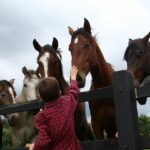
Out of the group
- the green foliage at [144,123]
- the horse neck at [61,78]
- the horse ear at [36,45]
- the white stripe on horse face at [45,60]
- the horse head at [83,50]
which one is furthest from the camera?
the green foliage at [144,123]

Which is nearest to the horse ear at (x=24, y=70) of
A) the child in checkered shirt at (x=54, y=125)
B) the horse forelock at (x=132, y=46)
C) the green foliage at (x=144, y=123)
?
the horse forelock at (x=132, y=46)

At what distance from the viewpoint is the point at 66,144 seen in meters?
3.76

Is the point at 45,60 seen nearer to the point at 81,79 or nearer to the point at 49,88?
the point at 81,79

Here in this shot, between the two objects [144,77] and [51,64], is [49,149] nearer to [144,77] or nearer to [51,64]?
[144,77]

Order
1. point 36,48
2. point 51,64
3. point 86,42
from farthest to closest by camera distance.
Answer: point 36,48 → point 51,64 → point 86,42

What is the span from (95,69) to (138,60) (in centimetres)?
65

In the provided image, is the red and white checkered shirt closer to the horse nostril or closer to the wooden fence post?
the wooden fence post

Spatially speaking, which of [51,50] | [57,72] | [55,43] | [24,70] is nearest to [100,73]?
[57,72]

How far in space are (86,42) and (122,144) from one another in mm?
2340

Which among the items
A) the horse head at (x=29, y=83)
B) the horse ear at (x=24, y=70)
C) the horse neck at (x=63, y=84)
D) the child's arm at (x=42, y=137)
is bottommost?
the child's arm at (x=42, y=137)

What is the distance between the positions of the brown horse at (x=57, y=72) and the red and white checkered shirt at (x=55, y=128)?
2.93m

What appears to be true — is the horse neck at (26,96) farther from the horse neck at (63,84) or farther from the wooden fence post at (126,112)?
the wooden fence post at (126,112)

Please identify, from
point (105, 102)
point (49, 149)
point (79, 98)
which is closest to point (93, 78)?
point (105, 102)

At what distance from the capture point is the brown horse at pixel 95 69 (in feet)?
19.6
